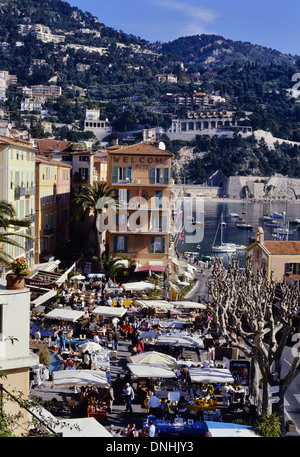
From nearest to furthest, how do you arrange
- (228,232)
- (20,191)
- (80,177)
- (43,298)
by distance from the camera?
(43,298) < (20,191) < (80,177) < (228,232)

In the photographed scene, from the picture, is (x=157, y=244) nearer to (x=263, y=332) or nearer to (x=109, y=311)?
(x=109, y=311)

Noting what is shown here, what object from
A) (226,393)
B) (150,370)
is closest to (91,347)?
(150,370)

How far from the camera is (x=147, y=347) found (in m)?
21.2

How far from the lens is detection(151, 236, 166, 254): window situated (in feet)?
118

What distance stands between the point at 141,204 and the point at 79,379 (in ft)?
67.8

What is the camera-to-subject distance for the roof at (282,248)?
31.0 meters

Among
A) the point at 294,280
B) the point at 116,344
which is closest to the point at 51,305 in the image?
the point at 116,344

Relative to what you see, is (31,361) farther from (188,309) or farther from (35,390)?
(188,309)

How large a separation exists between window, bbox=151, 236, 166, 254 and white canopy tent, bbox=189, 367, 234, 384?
18.8 metres

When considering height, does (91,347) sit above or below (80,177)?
below

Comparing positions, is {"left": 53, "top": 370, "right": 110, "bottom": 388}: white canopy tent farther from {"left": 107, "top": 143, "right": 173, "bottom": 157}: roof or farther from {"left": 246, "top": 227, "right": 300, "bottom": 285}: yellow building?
{"left": 107, "top": 143, "right": 173, "bottom": 157}: roof

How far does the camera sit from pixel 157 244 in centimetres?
3619

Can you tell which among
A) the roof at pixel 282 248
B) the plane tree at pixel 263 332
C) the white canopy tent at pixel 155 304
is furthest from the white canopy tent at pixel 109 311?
the roof at pixel 282 248

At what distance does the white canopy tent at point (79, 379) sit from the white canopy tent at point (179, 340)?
4.24 m
